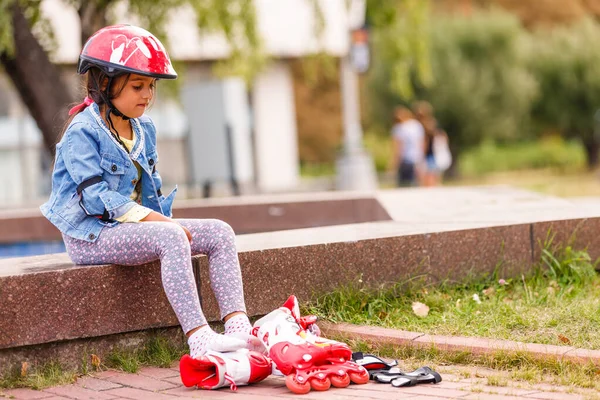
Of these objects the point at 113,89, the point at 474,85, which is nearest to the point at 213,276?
the point at 113,89

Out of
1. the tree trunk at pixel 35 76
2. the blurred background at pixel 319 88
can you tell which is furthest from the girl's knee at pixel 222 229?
the tree trunk at pixel 35 76

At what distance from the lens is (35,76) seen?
9516 mm

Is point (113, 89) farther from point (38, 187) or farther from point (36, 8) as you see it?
point (38, 187)

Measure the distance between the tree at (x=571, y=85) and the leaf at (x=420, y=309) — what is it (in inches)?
1110

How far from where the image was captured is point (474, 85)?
29.3 meters

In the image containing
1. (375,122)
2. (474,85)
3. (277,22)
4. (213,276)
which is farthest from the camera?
(375,122)

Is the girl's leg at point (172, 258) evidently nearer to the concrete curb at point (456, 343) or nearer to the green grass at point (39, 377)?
the green grass at point (39, 377)

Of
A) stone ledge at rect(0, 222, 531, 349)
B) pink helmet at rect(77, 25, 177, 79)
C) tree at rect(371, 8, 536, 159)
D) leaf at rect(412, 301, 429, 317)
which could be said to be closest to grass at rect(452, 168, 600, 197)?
tree at rect(371, 8, 536, 159)

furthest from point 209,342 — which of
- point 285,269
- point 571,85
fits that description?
point 571,85

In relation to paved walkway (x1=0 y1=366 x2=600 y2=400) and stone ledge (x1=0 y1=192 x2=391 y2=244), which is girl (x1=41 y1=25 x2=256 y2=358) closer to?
paved walkway (x1=0 y1=366 x2=600 y2=400)

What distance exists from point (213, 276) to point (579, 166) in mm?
31058

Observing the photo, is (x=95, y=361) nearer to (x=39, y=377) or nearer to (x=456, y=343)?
(x=39, y=377)

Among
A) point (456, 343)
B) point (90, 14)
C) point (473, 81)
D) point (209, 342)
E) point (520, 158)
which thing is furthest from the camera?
point (520, 158)

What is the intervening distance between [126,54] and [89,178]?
1.79 feet
